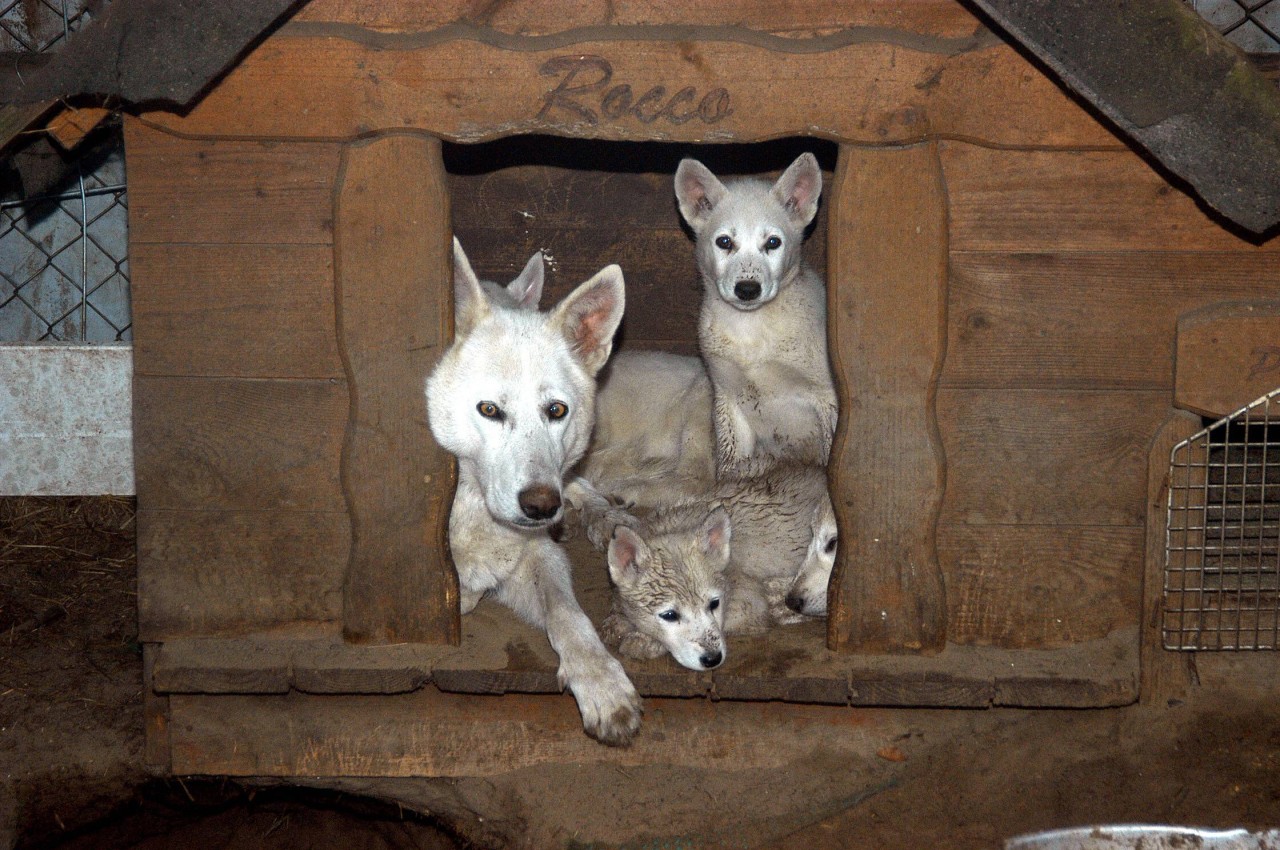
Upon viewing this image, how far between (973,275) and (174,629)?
285 centimetres

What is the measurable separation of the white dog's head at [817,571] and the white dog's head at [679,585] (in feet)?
0.95

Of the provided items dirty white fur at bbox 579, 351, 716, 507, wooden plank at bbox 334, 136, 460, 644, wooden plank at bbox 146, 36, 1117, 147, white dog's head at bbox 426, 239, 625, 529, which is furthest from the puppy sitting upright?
wooden plank at bbox 334, 136, 460, 644

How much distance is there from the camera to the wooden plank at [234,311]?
11.4 feet

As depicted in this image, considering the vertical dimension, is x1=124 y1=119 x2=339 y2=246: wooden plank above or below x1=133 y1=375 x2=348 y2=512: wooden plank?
above

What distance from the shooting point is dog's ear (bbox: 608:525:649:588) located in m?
3.82

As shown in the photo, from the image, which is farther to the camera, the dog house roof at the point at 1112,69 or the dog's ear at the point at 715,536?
the dog's ear at the point at 715,536

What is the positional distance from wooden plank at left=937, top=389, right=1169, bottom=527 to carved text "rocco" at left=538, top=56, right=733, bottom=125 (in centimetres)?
116

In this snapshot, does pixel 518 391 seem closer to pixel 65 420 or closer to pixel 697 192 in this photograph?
pixel 697 192

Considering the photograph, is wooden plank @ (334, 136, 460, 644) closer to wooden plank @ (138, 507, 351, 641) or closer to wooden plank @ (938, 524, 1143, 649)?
wooden plank @ (138, 507, 351, 641)

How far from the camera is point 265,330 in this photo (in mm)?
3514

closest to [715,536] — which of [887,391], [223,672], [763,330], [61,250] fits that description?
[887,391]

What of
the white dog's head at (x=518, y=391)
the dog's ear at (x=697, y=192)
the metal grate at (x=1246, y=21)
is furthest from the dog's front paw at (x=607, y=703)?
the metal grate at (x=1246, y=21)

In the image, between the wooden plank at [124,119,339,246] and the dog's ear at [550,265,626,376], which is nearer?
the wooden plank at [124,119,339,246]

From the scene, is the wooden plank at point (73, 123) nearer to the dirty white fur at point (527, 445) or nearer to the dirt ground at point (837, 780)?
the dirty white fur at point (527, 445)
